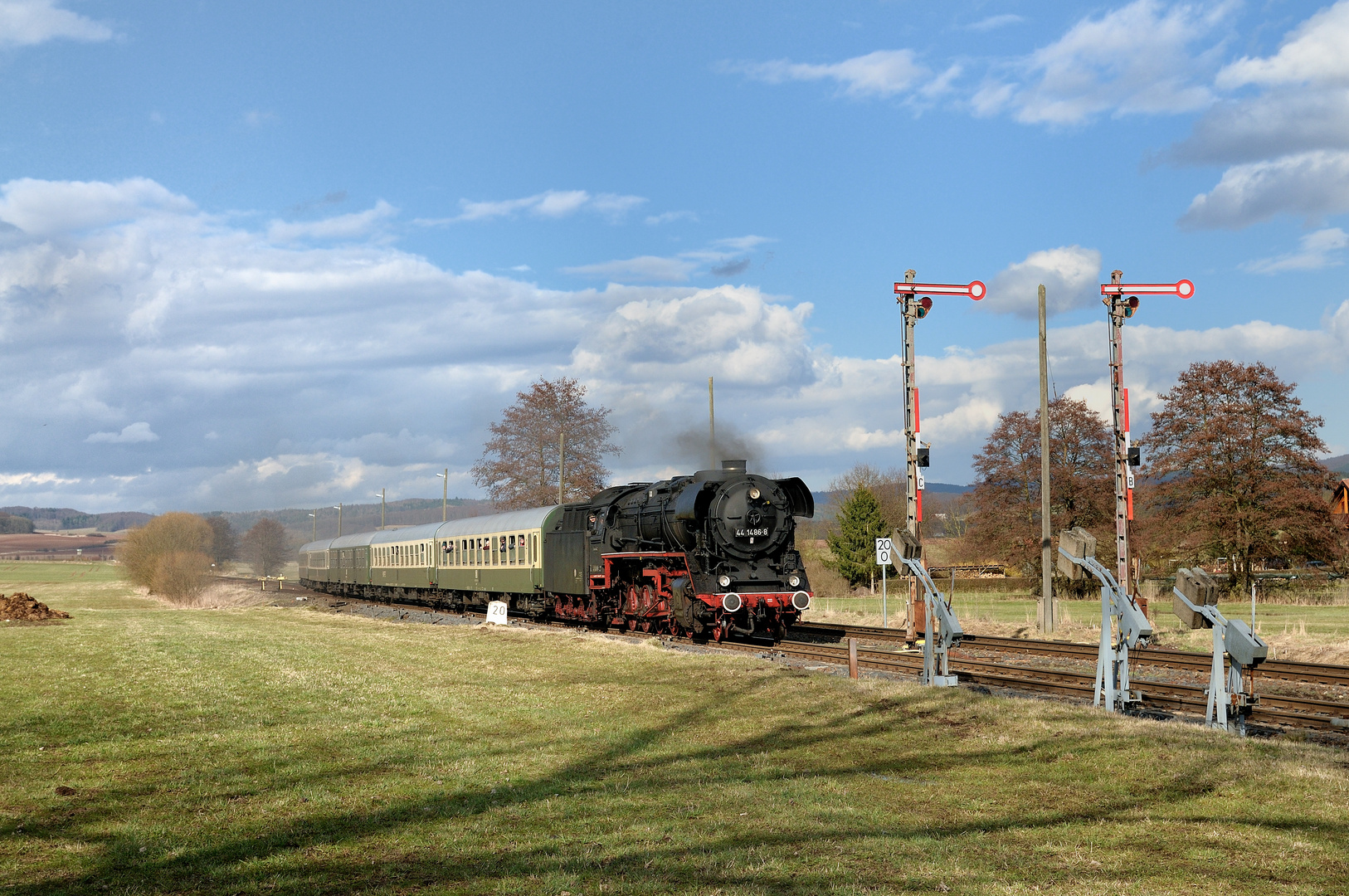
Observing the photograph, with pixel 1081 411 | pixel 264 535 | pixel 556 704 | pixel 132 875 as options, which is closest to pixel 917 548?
pixel 556 704

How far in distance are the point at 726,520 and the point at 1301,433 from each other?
87.3 ft

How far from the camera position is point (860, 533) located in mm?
53562

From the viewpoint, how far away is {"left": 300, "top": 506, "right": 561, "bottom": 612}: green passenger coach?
109 ft

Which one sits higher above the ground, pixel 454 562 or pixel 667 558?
pixel 667 558

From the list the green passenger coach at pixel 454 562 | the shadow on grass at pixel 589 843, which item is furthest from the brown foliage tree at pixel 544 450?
the shadow on grass at pixel 589 843

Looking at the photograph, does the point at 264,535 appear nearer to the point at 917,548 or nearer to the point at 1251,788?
the point at 917,548

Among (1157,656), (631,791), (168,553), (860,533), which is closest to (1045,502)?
(1157,656)

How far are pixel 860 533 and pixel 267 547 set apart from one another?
93783mm

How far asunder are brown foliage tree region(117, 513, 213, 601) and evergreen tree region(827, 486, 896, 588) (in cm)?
3479

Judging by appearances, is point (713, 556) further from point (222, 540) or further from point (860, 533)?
point (222, 540)

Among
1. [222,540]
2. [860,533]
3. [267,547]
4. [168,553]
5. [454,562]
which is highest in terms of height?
[860,533]

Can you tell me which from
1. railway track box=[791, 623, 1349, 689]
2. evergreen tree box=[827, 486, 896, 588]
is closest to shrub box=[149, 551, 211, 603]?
evergreen tree box=[827, 486, 896, 588]

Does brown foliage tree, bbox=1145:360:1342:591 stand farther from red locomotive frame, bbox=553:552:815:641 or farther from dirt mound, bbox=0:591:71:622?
dirt mound, bbox=0:591:71:622

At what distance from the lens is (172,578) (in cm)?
5600
